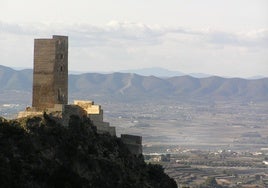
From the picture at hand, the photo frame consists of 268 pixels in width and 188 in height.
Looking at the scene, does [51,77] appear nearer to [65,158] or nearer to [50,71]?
[50,71]

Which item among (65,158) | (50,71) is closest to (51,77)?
(50,71)

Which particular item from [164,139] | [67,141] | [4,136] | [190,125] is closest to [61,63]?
[67,141]

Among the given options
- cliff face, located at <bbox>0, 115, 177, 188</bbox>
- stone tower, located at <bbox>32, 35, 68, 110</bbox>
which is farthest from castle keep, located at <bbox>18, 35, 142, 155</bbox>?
cliff face, located at <bbox>0, 115, 177, 188</bbox>

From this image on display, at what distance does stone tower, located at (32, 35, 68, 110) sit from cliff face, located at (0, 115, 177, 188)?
67.9 inches

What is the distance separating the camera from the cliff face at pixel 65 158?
19047mm

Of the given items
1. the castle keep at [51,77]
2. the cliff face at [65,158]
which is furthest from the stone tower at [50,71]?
the cliff face at [65,158]

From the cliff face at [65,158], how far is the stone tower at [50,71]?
5.66 ft

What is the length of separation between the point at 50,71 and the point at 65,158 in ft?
16.7

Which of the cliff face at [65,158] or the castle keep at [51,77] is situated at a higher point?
the castle keep at [51,77]

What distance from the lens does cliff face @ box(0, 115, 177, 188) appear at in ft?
62.5

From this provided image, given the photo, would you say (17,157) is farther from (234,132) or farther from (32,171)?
(234,132)

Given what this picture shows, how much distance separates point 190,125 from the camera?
17550 centimetres

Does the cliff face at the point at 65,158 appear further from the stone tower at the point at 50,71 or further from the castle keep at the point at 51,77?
the stone tower at the point at 50,71

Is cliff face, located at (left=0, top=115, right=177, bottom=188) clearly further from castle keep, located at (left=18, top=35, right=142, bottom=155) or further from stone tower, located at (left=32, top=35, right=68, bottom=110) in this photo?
stone tower, located at (left=32, top=35, right=68, bottom=110)
